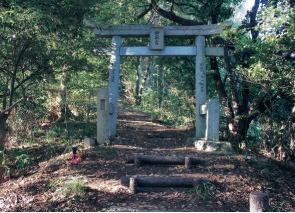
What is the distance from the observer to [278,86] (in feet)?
33.2

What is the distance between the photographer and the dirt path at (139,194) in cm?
658

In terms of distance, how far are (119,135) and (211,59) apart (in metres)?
4.50

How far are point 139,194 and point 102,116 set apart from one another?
424 centimetres

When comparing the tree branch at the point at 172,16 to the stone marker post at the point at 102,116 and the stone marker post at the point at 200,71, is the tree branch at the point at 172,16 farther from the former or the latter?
the stone marker post at the point at 102,116

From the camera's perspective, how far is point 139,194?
22.9ft

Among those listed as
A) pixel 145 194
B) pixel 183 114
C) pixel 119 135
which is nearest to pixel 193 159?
pixel 145 194

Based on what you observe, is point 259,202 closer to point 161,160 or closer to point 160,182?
point 160,182

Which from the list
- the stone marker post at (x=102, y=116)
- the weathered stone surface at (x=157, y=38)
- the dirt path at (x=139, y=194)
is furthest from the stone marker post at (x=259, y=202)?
the weathered stone surface at (x=157, y=38)

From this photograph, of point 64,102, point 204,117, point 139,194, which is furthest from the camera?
point 64,102

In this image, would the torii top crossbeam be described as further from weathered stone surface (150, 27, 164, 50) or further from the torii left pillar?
the torii left pillar

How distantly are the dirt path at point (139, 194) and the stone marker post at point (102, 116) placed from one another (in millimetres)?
469

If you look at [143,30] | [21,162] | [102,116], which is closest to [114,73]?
[143,30]

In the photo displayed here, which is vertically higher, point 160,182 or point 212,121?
point 212,121

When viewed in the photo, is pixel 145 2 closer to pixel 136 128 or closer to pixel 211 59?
pixel 211 59
